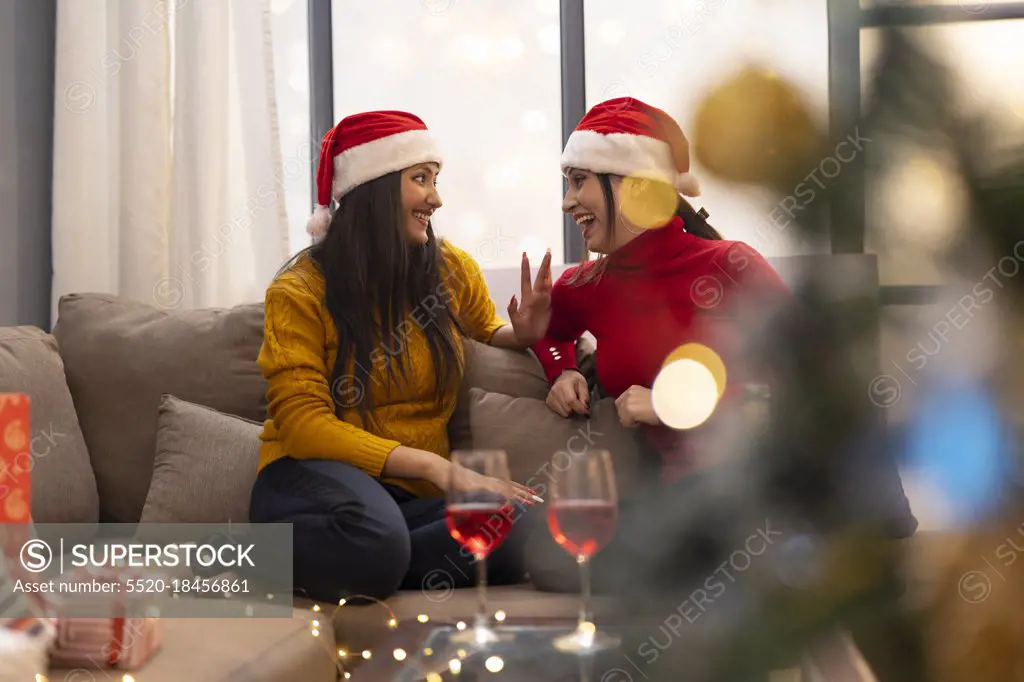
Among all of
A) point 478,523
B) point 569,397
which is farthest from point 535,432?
point 478,523

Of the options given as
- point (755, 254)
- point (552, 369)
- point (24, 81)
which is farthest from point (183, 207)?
point (755, 254)

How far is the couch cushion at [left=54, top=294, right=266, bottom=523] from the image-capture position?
2.13 meters

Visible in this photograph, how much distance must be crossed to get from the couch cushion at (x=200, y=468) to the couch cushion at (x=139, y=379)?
0.08 metres

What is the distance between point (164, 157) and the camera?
2787 mm

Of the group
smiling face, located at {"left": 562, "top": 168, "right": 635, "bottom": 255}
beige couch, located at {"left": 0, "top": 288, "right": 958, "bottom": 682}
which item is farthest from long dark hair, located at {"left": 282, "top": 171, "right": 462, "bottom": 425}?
smiling face, located at {"left": 562, "top": 168, "right": 635, "bottom": 255}

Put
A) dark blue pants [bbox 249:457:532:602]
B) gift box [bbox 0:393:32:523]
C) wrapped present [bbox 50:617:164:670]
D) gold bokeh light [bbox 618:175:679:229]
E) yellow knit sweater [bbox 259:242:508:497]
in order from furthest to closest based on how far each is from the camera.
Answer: yellow knit sweater [bbox 259:242:508:497], dark blue pants [bbox 249:457:532:602], gift box [bbox 0:393:32:523], wrapped present [bbox 50:617:164:670], gold bokeh light [bbox 618:175:679:229]

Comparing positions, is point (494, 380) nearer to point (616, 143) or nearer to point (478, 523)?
point (616, 143)

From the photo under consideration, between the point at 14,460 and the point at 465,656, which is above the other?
the point at 14,460

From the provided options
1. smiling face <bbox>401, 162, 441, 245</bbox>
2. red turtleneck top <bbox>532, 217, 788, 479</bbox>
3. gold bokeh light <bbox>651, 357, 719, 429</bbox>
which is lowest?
red turtleneck top <bbox>532, 217, 788, 479</bbox>

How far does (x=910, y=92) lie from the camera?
0.23 meters

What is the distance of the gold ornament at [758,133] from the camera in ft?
0.78

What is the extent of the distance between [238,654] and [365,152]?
1.13 m

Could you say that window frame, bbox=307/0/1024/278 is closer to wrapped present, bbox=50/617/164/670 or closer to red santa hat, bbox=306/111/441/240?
wrapped present, bbox=50/617/164/670

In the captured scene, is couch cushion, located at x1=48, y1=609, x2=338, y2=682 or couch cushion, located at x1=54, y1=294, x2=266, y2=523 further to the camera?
couch cushion, located at x1=54, y1=294, x2=266, y2=523
